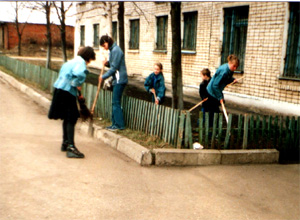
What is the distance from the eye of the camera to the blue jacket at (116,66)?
6250 millimetres

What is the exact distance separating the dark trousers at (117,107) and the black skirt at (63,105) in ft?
4.47

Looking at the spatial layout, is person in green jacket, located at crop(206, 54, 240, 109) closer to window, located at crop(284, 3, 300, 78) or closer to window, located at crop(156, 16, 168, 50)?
window, located at crop(284, 3, 300, 78)

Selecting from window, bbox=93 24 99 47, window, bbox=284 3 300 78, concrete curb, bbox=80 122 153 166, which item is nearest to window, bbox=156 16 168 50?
window, bbox=284 3 300 78

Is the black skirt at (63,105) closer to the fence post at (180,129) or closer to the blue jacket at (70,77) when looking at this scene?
the blue jacket at (70,77)

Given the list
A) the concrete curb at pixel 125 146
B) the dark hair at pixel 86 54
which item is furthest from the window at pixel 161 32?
the dark hair at pixel 86 54

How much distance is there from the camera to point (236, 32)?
→ 11055 mm

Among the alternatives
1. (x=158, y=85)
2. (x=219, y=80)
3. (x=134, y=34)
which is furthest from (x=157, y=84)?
(x=134, y=34)

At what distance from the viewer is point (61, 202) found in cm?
364

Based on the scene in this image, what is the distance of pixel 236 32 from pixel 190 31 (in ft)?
8.15

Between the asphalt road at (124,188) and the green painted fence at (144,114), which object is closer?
the asphalt road at (124,188)

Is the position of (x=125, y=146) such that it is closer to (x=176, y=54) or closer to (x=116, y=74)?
(x=116, y=74)

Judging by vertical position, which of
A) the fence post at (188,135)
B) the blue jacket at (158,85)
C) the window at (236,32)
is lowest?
the fence post at (188,135)

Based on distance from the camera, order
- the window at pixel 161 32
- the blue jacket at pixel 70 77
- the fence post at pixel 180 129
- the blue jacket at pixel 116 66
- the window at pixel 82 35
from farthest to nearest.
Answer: the window at pixel 82 35, the window at pixel 161 32, the blue jacket at pixel 116 66, the fence post at pixel 180 129, the blue jacket at pixel 70 77

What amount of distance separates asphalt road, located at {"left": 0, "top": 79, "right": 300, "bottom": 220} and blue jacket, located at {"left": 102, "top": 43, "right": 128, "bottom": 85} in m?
1.24
